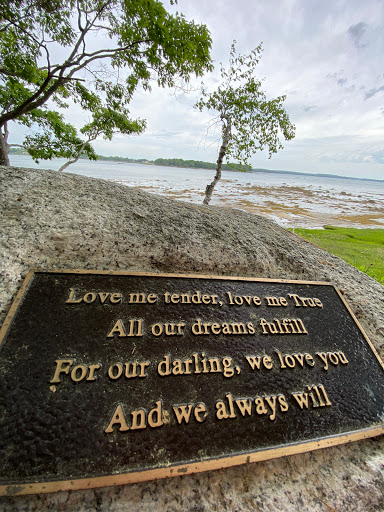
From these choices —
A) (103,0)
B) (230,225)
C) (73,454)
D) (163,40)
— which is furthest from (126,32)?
(73,454)

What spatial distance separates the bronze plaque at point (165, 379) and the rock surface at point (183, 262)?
0.45 feet

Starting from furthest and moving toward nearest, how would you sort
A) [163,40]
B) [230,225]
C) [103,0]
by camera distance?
[103,0] → [163,40] → [230,225]

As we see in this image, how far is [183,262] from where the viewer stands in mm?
2387

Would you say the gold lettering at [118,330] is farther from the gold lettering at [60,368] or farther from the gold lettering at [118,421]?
the gold lettering at [118,421]

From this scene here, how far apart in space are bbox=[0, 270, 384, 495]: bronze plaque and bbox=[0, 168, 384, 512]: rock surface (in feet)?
A: 0.45

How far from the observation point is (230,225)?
291 cm

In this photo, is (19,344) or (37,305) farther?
(37,305)

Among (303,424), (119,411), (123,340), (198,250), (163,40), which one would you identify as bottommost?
(303,424)

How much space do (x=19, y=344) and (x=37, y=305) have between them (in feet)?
0.95

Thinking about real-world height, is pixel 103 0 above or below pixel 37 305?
above

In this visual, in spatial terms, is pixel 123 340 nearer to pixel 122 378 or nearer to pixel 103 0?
pixel 122 378

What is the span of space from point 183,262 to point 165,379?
1.13 m

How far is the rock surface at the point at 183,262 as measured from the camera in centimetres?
125

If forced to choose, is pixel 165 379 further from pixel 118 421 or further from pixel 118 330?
pixel 118 330
